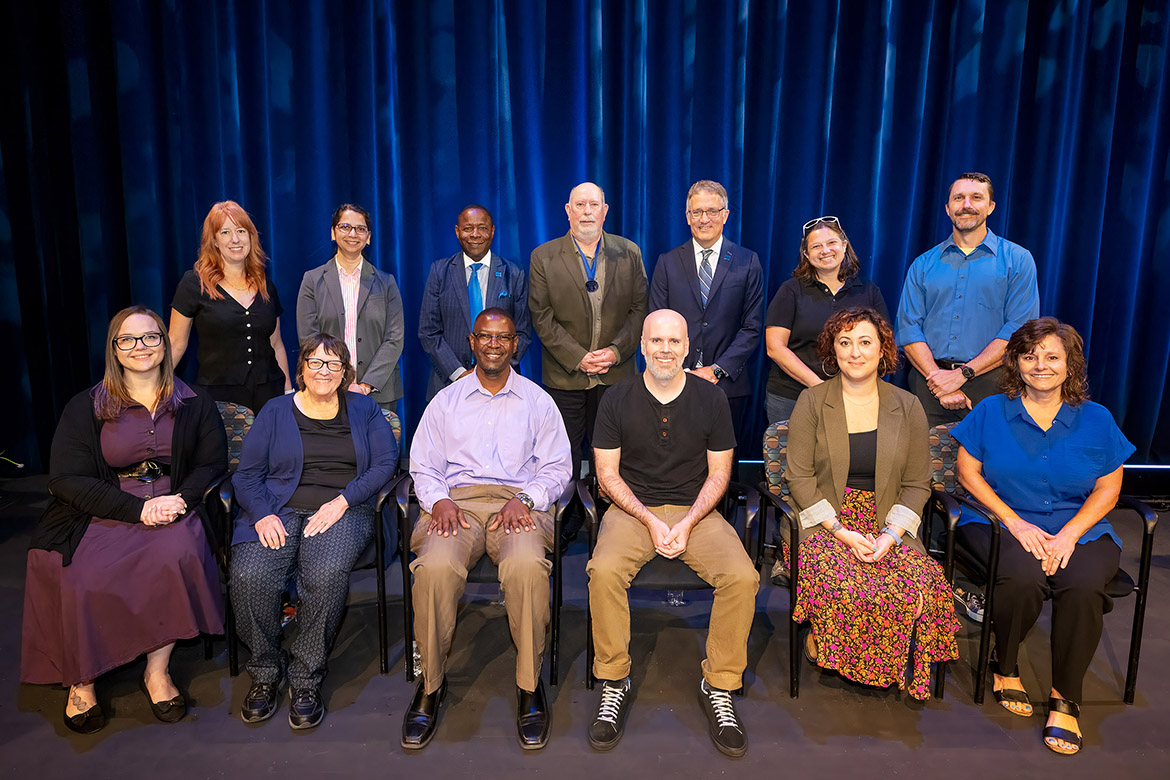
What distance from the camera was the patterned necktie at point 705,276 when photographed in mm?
3781

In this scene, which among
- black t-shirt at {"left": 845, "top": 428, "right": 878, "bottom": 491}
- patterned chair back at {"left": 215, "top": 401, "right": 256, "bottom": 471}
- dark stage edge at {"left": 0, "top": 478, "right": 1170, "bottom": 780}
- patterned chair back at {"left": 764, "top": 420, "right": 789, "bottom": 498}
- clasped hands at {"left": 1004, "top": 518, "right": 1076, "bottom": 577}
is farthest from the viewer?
patterned chair back at {"left": 215, "top": 401, "right": 256, "bottom": 471}

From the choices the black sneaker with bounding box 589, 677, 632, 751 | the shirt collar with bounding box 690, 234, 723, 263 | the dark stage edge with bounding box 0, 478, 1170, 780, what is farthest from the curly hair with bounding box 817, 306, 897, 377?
the black sneaker with bounding box 589, 677, 632, 751

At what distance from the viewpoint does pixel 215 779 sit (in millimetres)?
2338

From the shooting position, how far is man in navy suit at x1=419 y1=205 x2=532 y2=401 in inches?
152

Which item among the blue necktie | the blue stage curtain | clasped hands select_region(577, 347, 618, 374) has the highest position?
the blue stage curtain

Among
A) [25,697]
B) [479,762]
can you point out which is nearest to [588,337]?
[479,762]

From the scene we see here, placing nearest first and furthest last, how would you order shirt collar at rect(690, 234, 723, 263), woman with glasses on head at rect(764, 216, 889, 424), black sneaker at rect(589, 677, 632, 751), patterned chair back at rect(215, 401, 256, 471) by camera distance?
black sneaker at rect(589, 677, 632, 751)
patterned chair back at rect(215, 401, 256, 471)
woman with glasses on head at rect(764, 216, 889, 424)
shirt collar at rect(690, 234, 723, 263)

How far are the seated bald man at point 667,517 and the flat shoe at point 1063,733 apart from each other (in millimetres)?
1011

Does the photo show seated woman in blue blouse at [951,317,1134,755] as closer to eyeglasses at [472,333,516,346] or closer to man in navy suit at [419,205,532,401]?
eyeglasses at [472,333,516,346]

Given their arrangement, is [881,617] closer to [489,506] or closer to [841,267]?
[489,506]

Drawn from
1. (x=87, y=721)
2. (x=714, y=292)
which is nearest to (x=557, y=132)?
(x=714, y=292)

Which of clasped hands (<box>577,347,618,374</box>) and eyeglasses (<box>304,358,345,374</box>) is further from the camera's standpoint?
clasped hands (<box>577,347,618,374</box>)

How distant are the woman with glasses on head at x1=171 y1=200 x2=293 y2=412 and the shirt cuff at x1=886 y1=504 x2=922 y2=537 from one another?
116 inches

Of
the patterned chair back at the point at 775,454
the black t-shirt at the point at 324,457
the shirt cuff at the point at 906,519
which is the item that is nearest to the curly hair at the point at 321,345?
the black t-shirt at the point at 324,457
